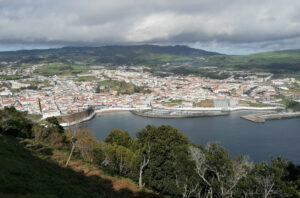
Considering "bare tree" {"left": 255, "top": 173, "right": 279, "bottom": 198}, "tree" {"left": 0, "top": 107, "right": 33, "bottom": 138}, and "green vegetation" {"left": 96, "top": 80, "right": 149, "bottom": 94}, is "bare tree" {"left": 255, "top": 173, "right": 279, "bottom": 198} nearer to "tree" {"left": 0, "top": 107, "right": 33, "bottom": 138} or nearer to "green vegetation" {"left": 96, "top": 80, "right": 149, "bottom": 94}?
"tree" {"left": 0, "top": 107, "right": 33, "bottom": 138}

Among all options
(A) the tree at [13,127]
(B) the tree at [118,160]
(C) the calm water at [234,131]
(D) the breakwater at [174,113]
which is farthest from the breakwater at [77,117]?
(B) the tree at [118,160]

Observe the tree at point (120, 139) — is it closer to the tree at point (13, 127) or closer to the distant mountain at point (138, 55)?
the tree at point (13, 127)

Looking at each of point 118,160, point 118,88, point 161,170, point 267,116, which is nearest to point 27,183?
point 161,170

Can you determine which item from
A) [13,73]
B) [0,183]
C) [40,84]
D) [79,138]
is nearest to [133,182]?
[79,138]

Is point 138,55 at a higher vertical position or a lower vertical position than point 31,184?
higher

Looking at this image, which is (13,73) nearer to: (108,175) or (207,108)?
(207,108)

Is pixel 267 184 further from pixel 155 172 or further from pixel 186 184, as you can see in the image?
pixel 155 172
